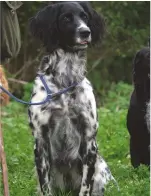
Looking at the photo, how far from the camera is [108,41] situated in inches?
522

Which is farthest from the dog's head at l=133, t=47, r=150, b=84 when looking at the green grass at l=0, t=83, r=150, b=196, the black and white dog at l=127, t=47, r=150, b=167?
the green grass at l=0, t=83, r=150, b=196

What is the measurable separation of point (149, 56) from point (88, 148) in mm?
1540

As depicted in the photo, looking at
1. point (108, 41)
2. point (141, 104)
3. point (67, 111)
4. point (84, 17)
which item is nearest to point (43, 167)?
point (67, 111)

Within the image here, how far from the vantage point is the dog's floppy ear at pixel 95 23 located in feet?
16.8

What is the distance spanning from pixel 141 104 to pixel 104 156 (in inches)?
34.3

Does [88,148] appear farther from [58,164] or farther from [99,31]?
[99,31]

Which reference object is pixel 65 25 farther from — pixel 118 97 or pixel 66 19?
pixel 118 97

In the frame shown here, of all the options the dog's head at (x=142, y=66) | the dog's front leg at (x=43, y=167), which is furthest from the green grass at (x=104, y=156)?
the dog's head at (x=142, y=66)

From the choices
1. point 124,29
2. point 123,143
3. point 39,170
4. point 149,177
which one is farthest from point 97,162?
point 124,29

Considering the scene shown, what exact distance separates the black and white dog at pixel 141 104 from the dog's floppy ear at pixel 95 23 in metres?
0.98

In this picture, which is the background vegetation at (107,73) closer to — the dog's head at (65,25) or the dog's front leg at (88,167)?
the dog's front leg at (88,167)

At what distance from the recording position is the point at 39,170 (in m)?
4.89

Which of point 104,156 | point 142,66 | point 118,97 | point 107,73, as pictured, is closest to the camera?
point 142,66

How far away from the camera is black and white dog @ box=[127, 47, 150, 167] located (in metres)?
6.12
